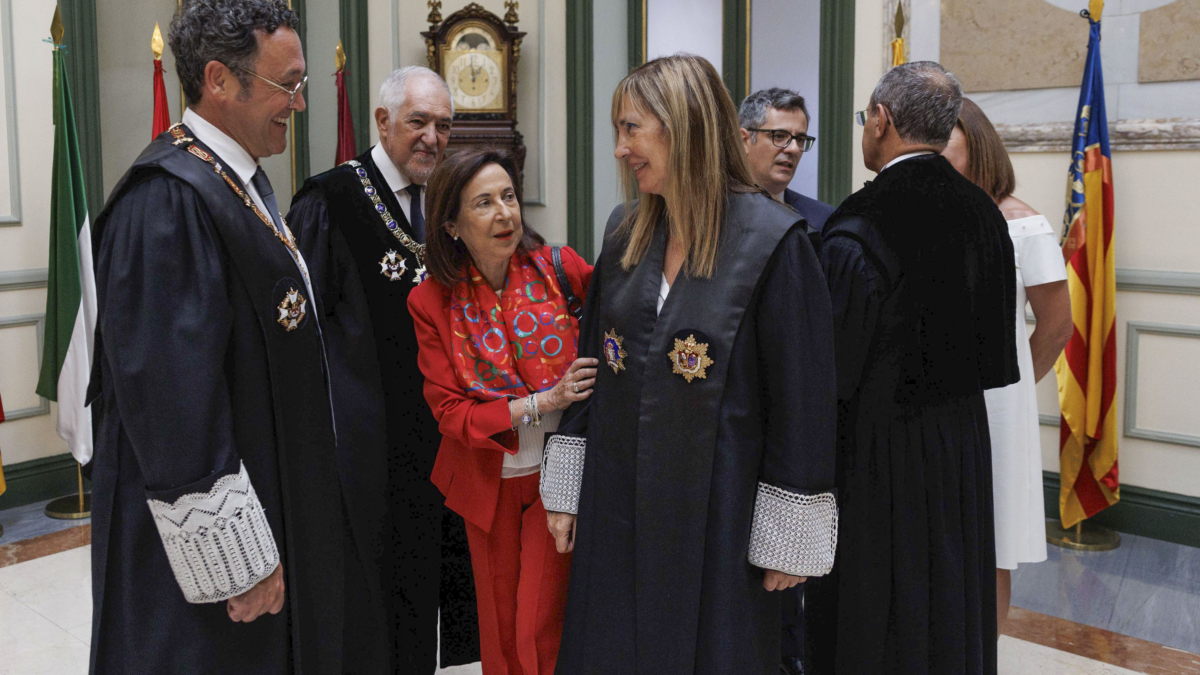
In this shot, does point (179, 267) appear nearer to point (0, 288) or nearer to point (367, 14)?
point (0, 288)

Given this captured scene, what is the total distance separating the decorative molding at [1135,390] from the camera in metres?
3.86

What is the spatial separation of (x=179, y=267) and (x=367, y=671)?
114 centimetres

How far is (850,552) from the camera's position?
1934mm

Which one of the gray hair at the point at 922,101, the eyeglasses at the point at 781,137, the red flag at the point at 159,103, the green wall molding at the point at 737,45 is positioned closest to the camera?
the gray hair at the point at 922,101

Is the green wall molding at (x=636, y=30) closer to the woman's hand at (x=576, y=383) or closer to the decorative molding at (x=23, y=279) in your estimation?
the decorative molding at (x=23, y=279)

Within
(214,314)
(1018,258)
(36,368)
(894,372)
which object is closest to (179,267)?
(214,314)

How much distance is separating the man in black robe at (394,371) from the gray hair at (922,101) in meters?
1.23

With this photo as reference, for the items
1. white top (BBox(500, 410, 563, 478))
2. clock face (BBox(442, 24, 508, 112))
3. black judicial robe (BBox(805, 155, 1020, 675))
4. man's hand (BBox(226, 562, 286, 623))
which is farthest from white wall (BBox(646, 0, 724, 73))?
man's hand (BBox(226, 562, 286, 623))

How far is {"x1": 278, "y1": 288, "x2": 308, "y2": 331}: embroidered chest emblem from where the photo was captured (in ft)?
5.27

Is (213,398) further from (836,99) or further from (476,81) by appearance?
(476,81)

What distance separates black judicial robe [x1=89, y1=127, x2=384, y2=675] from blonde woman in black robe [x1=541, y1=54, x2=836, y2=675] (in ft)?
1.89

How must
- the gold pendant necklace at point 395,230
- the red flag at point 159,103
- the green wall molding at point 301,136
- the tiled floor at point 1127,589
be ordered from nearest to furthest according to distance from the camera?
the gold pendant necklace at point 395,230, the tiled floor at point 1127,589, the red flag at point 159,103, the green wall molding at point 301,136

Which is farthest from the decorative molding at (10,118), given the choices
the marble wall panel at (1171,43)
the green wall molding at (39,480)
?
the marble wall panel at (1171,43)

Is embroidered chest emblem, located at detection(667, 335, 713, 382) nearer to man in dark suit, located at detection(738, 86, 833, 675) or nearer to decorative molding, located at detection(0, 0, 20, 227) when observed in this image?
man in dark suit, located at detection(738, 86, 833, 675)
